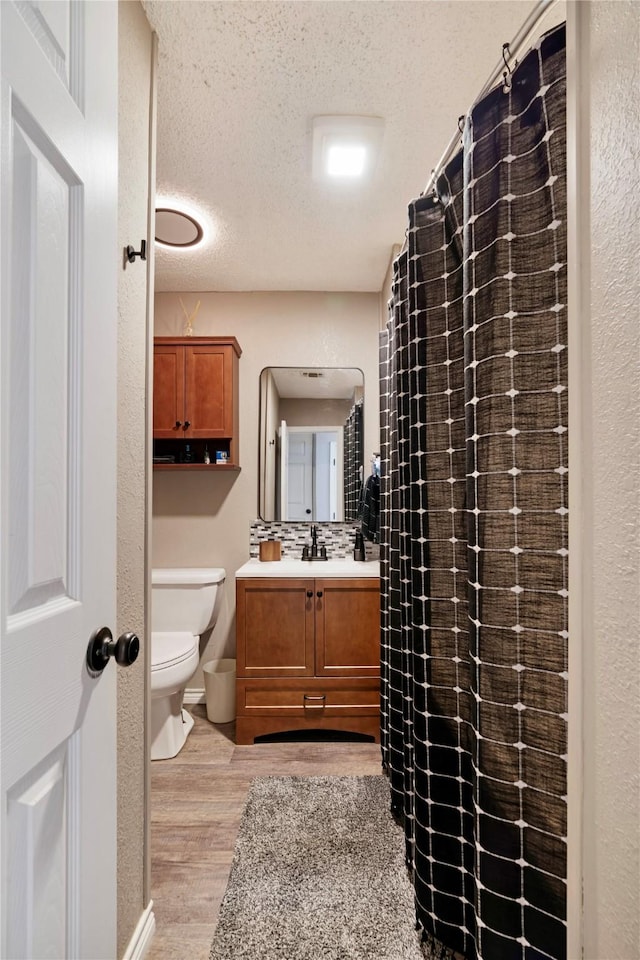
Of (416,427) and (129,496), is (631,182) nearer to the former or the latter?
(416,427)

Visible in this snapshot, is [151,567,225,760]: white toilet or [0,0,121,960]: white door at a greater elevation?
[0,0,121,960]: white door

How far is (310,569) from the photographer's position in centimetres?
251

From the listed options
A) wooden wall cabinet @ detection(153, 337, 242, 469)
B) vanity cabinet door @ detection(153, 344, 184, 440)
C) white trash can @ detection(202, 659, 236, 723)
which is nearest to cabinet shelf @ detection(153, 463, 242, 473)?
wooden wall cabinet @ detection(153, 337, 242, 469)

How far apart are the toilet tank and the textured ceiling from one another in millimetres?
1764

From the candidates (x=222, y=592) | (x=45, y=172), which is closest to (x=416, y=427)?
(x=45, y=172)

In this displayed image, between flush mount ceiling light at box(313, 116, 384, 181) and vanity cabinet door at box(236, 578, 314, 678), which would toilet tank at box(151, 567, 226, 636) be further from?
flush mount ceiling light at box(313, 116, 384, 181)

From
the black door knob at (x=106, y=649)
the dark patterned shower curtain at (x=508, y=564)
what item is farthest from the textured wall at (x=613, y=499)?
the black door knob at (x=106, y=649)

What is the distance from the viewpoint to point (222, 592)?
9.68ft

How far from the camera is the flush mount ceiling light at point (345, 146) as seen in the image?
1.69 meters

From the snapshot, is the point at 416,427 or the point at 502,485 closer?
the point at 502,485

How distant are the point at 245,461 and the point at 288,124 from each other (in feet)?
5.83

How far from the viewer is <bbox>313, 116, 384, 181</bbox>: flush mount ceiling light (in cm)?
169

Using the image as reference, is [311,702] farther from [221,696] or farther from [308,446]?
A: [308,446]

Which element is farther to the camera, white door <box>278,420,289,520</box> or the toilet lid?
white door <box>278,420,289,520</box>
